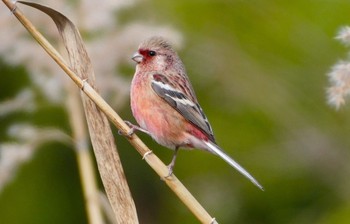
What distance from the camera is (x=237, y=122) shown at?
5.79 metres

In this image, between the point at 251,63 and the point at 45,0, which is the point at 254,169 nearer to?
the point at 251,63

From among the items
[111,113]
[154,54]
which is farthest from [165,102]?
[111,113]

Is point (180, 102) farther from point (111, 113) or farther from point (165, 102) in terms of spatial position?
point (111, 113)

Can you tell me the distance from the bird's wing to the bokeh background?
0.70 metres

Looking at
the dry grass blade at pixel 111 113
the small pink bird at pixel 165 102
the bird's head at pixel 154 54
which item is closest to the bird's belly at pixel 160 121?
the small pink bird at pixel 165 102

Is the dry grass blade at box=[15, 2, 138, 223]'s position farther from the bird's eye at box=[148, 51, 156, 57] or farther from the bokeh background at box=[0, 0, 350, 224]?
the bokeh background at box=[0, 0, 350, 224]

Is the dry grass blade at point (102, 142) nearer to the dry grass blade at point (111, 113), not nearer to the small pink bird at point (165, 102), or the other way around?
the dry grass blade at point (111, 113)

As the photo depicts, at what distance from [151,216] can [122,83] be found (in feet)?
3.91

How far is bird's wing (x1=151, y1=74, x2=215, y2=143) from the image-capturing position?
411 cm

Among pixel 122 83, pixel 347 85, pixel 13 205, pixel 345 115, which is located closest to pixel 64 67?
pixel 347 85

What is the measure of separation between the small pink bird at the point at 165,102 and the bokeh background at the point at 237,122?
573 millimetres

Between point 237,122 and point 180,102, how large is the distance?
1668 millimetres

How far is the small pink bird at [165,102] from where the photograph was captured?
405cm

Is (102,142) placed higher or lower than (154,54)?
lower
